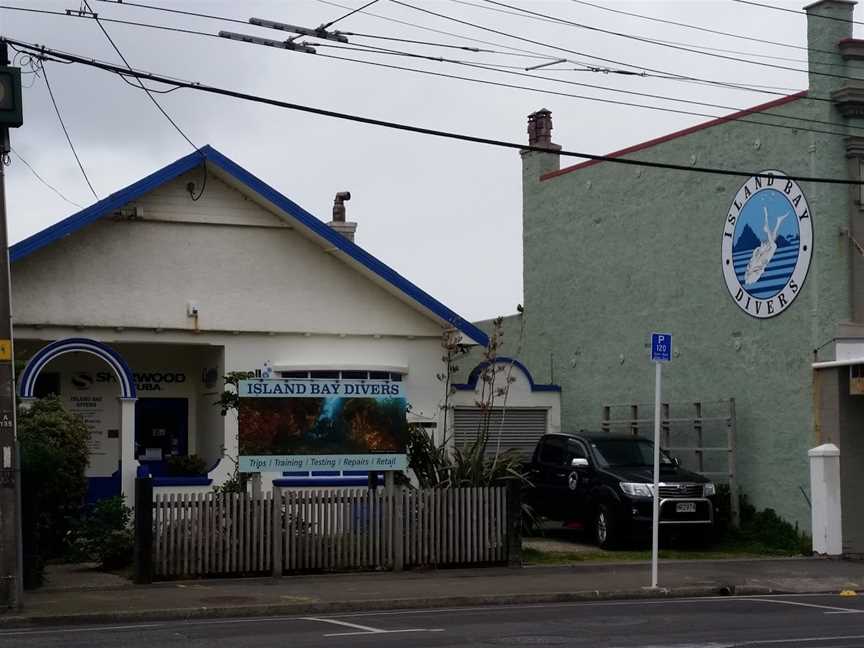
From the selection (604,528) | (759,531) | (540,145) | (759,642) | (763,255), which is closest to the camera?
(759,642)

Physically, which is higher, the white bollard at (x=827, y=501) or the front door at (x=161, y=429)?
the front door at (x=161, y=429)

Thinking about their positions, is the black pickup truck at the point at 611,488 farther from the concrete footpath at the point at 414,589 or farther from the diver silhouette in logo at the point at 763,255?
the diver silhouette in logo at the point at 763,255

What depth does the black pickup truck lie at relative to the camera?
→ 21.9m

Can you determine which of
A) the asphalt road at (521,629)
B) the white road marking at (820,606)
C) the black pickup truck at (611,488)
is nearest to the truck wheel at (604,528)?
the black pickup truck at (611,488)

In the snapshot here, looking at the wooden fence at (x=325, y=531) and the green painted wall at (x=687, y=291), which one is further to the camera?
the green painted wall at (x=687, y=291)

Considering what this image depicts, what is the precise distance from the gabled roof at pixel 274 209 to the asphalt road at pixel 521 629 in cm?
949

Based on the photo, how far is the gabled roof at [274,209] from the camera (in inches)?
854

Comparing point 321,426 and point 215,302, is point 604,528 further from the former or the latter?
point 215,302

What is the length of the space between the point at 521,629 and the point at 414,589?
12.5 ft

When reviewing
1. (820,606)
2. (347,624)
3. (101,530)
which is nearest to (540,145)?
(101,530)

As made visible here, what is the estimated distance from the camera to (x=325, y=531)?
1847 cm

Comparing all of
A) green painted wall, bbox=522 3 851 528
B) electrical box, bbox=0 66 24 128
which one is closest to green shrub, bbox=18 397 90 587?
electrical box, bbox=0 66 24 128

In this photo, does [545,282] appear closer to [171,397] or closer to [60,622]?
[171,397]

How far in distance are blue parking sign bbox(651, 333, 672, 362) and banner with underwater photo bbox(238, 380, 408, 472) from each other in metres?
3.79
